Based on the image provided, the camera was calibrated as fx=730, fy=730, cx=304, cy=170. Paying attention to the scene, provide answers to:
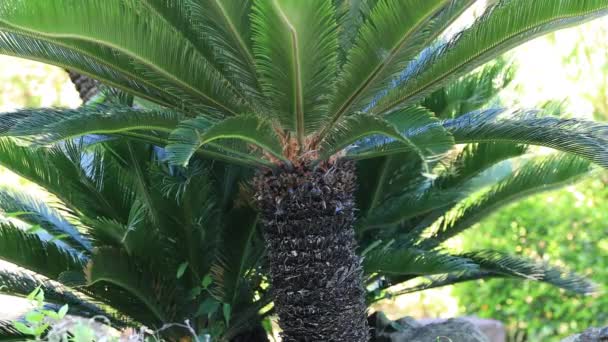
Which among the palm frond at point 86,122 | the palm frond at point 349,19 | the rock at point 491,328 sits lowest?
the rock at point 491,328

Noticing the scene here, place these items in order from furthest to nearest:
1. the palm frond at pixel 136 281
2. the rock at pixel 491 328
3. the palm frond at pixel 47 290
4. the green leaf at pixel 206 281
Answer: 1. the rock at pixel 491 328
2. the palm frond at pixel 47 290
3. the green leaf at pixel 206 281
4. the palm frond at pixel 136 281

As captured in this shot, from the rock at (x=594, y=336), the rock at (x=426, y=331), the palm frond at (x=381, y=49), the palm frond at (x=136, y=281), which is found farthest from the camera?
the rock at (x=426, y=331)

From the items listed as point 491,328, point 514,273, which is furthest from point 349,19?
point 491,328

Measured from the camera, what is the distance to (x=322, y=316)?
14.6 ft

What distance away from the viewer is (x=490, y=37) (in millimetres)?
4062

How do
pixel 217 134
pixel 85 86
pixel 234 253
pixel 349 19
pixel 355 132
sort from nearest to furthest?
1. pixel 217 134
2. pixel 355 132
3. pixel 349 19
4. pixel 234 253
5. pixel 85 86

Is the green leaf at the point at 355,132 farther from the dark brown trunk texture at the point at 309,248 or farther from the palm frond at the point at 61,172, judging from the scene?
the palm frond at the point at 61,172

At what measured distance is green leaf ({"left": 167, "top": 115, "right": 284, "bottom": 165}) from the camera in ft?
11.1

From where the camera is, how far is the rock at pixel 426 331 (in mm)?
5527

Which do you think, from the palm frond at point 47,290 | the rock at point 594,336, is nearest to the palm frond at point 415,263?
the rock at point 594,336

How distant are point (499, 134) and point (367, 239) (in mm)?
1767

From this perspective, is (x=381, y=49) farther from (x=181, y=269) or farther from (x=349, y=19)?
(x=181, y=269)

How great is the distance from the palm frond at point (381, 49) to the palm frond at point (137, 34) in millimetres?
723

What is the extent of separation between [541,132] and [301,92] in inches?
57.3
